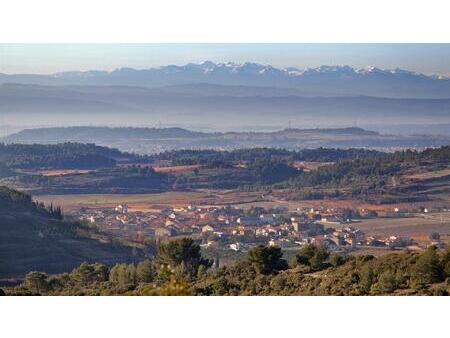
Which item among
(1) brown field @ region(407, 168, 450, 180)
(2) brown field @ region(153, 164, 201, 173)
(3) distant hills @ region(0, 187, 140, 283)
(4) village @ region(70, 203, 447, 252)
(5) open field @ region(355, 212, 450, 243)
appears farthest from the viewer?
(2) brown field @ region(153, 164, 201, 173)

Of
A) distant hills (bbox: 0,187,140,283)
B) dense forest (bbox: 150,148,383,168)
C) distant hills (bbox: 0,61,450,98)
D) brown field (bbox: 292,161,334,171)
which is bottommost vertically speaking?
distant hills (bbox: 0,187,140,283)

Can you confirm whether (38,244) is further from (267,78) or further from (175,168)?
(267,78)

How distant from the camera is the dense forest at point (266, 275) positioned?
13.4 m

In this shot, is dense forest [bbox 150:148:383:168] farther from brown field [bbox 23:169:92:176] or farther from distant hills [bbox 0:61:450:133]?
brown field [bbox 23:169:92:176]

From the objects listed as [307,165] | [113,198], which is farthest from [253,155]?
[113,198]

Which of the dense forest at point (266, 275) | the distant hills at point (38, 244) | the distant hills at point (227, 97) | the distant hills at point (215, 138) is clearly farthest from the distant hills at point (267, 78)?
the dense forest at point (266, 275)

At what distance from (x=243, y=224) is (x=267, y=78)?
13.3 feet

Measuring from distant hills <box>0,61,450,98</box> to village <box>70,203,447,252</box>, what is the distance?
3008 mm

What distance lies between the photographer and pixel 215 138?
2039cm

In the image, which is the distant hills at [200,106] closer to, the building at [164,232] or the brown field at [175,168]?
the brown field at [175,168]

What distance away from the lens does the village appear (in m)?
18.5

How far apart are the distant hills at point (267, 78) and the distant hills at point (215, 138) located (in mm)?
1085

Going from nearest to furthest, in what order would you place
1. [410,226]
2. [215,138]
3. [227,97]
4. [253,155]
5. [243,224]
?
[410,226] < [243,224] < [253,155] < [215,138] < [227,97]

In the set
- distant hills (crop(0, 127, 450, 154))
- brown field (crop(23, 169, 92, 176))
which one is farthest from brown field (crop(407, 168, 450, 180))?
brown field (crop(23, 169, 92, 176))
